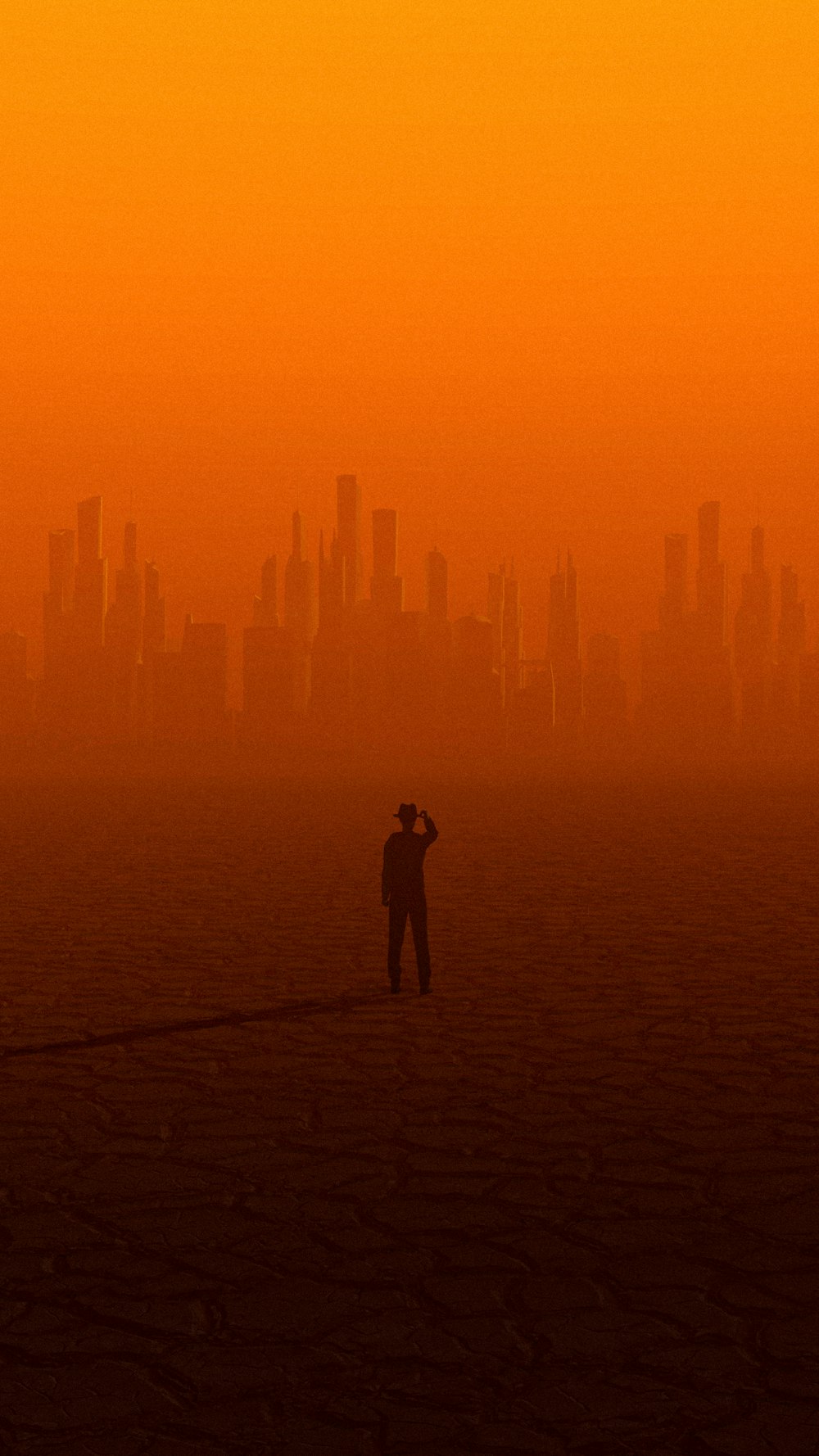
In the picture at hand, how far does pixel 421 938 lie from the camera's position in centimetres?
1015

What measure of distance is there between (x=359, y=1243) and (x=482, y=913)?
33.6 ft

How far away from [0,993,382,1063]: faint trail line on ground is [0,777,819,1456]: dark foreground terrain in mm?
39

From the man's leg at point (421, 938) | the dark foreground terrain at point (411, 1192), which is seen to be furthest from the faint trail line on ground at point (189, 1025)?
the man's leg at point (421, 938)

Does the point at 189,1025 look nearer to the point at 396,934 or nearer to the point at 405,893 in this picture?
the point at 396,934

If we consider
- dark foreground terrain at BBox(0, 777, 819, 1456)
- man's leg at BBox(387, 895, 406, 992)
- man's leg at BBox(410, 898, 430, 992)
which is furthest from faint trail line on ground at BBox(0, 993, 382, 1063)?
man's leg at BBox(410, 898, 430, 992)

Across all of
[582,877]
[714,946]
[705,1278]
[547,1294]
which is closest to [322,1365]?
[547,1294]

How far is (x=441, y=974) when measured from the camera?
11242 millimetres

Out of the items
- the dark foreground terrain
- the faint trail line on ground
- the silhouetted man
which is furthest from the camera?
the silhouetted man

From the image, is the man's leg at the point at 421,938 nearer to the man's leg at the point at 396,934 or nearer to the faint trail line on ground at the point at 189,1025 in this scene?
the man's leg at the point at 396,934

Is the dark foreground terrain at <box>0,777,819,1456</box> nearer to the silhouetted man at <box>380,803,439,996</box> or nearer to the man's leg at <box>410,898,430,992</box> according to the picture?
the man's leg at <box>410,898,430,992</box>

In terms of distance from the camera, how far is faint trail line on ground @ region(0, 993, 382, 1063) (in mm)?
8531

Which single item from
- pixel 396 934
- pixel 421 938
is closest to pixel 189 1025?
pixel 396 934

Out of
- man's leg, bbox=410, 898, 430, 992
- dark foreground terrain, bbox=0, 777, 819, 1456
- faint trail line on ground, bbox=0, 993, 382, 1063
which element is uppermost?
man's leg, bbox=410, 898, 430, 992

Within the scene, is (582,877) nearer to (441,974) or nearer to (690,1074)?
(441,974)
